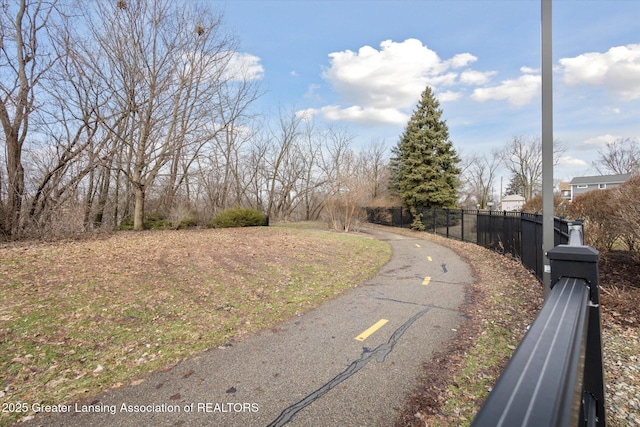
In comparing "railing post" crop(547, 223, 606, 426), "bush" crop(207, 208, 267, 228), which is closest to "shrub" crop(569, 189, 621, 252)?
"railing post" crop(547, 223, 606, 426)

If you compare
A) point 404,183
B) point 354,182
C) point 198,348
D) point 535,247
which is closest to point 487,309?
point 535,247

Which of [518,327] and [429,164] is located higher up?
[429,164]

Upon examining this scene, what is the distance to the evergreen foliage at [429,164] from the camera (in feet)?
73.0

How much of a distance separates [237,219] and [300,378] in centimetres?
1450

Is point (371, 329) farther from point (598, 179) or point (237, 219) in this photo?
point (598, 179)

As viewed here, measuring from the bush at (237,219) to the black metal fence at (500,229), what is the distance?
11158mm

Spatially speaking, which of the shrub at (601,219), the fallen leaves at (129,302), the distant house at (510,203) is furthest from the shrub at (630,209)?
the distant house at (510,203)

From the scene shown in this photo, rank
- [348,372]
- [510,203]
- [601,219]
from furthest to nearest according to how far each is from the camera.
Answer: [510,203], [601,219], [348,372]

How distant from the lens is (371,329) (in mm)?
4332

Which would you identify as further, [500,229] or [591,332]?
[500,229]

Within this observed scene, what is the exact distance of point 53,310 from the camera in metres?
4.63

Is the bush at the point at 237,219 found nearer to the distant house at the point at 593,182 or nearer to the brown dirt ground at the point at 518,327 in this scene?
the brown dirt ground at the point at 518,327

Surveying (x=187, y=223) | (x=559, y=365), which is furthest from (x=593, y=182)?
(x=559, y=365)

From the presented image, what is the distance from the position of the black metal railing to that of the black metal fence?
380cm
